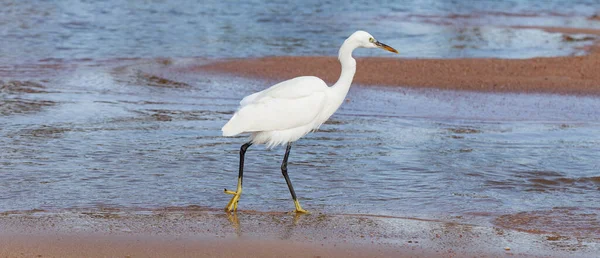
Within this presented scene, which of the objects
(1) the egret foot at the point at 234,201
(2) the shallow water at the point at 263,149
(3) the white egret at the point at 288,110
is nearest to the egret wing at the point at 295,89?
(3) the white egret at the point at 288,110

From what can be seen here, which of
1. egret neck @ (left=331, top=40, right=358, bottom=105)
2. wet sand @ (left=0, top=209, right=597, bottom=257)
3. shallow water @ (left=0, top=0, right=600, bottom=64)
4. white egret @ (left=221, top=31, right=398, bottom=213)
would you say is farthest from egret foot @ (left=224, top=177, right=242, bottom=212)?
shallow water @ (left=0, top=0, right=600, bottom=64)

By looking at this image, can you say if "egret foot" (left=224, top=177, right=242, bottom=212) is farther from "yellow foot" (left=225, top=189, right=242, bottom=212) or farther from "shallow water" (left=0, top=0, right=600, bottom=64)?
"shallow water" (left=0, top=0, right=600, bottom=64)

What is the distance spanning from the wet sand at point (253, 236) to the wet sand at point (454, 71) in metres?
7.75

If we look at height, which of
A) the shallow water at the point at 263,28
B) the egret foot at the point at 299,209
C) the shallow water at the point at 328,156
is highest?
the egret foot at the point at 299,209

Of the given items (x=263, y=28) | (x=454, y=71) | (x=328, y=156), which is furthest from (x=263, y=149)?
(x=263, y=28)

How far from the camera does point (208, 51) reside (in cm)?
1786

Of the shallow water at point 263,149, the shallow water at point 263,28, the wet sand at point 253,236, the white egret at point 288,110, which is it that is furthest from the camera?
the shallow water at point 263,28

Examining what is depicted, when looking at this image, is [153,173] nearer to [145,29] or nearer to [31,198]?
[31,198]

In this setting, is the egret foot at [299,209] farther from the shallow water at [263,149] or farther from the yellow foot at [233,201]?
the yellow foot at [233,201]

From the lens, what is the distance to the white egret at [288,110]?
6.56 metres

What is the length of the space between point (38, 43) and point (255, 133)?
12502 mm

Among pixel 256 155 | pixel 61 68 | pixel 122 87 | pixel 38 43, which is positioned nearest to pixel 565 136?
pixel 256 155

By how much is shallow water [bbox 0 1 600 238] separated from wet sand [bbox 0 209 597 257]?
324mm

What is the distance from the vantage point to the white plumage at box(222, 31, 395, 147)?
Answer: 21.6ft
